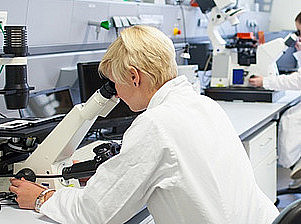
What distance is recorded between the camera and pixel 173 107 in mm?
1395

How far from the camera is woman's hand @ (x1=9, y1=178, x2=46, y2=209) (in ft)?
5.29

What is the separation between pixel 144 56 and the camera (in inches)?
56.2

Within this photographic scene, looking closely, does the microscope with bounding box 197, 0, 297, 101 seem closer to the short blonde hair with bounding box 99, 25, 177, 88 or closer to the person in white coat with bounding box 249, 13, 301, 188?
the person in white coat with bounding box 249, 13, 301, 188

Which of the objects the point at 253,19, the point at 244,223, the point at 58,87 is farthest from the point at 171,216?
the point at 253,19

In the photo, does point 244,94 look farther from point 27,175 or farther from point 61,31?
point 27,175

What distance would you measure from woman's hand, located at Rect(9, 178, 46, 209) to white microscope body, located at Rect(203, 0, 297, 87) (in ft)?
8.17

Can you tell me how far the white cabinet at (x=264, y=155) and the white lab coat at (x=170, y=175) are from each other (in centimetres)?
158

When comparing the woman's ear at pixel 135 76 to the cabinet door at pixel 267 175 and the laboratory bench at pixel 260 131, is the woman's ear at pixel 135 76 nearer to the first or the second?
the laboratory bench at pixel 260 131

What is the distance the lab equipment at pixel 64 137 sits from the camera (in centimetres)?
168

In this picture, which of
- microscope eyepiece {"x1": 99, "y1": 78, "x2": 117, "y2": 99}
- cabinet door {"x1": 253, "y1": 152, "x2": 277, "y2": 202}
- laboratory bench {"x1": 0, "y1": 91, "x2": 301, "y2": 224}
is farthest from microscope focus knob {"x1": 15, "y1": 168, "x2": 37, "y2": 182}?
cabinet door {"x1": 253, "y1": 152, "x2": 277, "y2": 202}

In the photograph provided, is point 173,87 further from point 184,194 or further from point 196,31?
point 196,31

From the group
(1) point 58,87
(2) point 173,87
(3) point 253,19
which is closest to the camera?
(2) point 173,87

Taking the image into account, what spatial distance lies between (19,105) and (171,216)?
75 centimetres

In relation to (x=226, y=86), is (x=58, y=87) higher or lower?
higher
